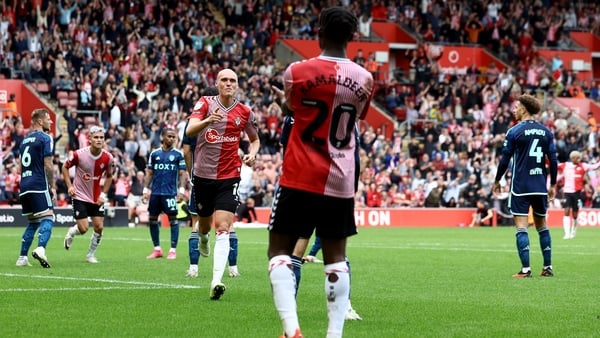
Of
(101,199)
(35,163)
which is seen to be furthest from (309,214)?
(101,199)

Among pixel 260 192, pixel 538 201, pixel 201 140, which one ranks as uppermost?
pixel 201 140

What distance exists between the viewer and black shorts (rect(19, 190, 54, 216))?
717 inches

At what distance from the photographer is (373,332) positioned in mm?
10133

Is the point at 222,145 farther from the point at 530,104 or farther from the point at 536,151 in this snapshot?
the point at 536,151

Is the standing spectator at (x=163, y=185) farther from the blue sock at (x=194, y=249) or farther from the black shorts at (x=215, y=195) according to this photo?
the black shorts at (x=215, y=195)

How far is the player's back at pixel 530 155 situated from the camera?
Answer: 16547 mm

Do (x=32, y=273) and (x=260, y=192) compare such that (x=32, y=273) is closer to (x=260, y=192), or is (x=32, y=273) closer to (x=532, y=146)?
(x=532, y=146)

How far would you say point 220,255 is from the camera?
13.0 meters

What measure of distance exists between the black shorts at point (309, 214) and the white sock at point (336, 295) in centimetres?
23

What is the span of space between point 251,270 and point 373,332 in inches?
300

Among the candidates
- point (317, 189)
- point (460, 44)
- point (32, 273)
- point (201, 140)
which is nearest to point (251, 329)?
point (317, 189)

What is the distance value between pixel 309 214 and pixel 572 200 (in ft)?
83.4

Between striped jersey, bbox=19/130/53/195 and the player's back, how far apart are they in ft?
22.8

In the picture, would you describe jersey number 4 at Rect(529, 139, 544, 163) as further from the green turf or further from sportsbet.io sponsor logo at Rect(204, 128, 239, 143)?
sportsbet.io sponsor logo at Rect(204, 128, 239, 143)
